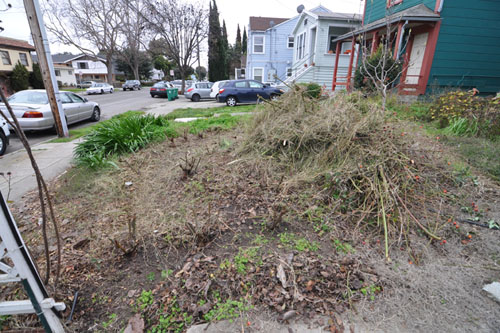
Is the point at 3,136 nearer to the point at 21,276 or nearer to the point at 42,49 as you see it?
the point at 42,49

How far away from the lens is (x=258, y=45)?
2725 centimetres

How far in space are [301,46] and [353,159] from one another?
773 inches

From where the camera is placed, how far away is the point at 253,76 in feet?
91.9

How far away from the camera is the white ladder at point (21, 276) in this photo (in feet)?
4.75

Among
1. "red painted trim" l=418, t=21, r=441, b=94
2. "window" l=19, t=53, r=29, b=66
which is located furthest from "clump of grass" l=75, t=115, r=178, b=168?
"window" l=19, t=53, r=29, b=66

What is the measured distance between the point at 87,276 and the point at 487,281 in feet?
11.5

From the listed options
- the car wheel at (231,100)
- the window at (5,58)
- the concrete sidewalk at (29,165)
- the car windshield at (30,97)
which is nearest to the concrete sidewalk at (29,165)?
the concrete sidewalk at (29,165)


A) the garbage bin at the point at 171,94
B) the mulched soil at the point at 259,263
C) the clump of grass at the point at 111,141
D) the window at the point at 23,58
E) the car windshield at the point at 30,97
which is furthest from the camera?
the window at the point at 23,58

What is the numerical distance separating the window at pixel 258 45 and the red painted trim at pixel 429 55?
19.7m

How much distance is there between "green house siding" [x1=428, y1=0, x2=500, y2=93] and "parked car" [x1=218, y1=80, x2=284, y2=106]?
7.66 metres

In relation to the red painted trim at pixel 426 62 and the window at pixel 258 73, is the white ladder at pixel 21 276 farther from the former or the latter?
the window at pixel 258 73

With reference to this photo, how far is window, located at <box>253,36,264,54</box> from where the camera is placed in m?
27.0

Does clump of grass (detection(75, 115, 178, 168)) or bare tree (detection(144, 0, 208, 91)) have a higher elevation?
bare tree (detection(144, 0, 208, 91))

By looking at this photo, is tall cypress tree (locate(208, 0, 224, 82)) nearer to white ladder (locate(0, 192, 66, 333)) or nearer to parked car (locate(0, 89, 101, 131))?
parked car (locate(0, 89, 101, 131))
